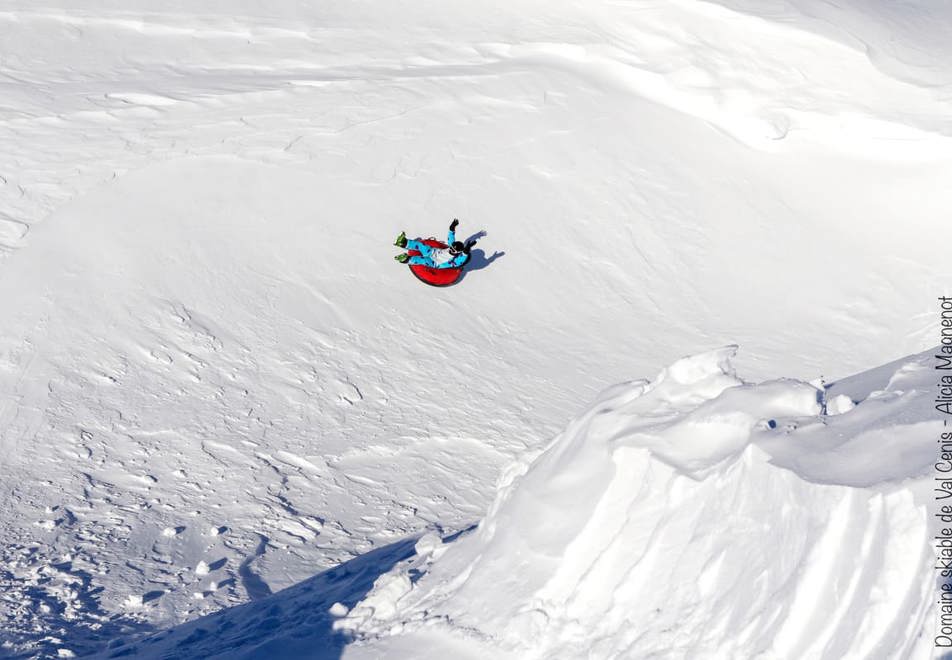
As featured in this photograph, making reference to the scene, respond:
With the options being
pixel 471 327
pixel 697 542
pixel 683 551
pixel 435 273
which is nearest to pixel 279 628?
pixel 683 551

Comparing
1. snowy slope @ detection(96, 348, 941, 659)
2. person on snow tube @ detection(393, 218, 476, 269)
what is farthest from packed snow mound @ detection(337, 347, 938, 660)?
person on snow tube @ detection(393, 218, 476, 269)

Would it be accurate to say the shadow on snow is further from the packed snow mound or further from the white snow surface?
the packed snow mound

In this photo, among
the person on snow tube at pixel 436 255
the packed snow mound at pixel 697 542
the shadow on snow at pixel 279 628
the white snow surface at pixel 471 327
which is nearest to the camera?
the packed snow mound at pixel 697 542

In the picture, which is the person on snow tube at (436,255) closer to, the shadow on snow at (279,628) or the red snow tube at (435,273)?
the red snow tube at (435,273)

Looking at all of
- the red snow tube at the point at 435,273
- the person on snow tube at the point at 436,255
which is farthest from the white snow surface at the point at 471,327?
the person on snow tube at the point at 436,255

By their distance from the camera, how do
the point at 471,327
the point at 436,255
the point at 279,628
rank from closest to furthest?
the point at 279,628
the point at 471,327
the point at 436,255

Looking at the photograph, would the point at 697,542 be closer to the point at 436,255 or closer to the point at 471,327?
the point at 471,327

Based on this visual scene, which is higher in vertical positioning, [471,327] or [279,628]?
[471,327]
